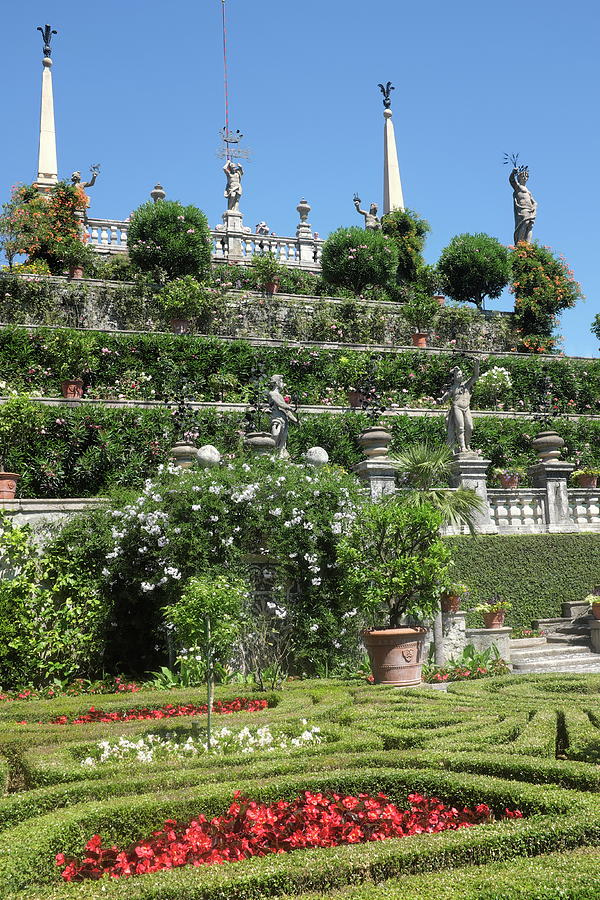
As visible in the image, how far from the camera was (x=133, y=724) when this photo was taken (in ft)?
24.4

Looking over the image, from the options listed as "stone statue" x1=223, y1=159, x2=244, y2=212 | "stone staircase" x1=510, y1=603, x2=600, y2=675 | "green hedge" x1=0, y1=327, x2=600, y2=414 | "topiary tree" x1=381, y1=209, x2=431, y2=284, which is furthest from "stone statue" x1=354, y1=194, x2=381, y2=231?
"stone staircase" x1=510, y1=603, x2=600, y2=675

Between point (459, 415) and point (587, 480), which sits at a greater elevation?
point (459, 415)

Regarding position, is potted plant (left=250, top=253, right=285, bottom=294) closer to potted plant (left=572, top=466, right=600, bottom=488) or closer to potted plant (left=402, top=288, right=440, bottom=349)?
potted plant (left=402, top=288, right=440, bottom=349)

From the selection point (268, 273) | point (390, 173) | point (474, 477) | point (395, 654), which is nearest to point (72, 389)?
point (474, 477)

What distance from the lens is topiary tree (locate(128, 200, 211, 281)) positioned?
80.2 feet

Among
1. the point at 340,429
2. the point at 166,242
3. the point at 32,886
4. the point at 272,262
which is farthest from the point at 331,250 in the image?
the point at 32,886

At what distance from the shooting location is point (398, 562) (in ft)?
31.0

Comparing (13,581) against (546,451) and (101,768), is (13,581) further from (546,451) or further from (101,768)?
(546,451)

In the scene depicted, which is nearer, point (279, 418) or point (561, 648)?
point (561, 648)

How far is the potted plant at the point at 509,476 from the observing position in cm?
1647

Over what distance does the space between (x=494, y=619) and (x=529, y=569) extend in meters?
2.32

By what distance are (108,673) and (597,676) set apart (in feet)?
21.0

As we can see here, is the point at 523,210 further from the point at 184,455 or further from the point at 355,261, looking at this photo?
the point at 184,455

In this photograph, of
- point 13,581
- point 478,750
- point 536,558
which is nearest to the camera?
point 478,750
